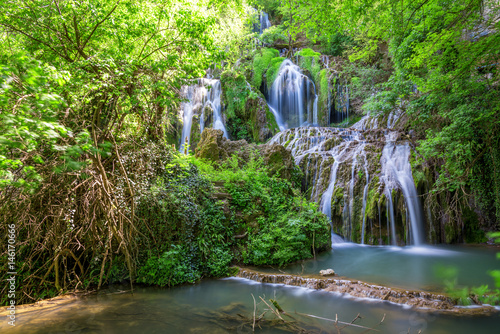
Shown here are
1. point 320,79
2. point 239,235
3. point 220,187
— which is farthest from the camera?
point 320,79

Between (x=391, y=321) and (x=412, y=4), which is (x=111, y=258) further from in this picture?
(x=412, y=4)

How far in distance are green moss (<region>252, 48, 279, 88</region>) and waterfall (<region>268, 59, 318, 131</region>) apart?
145 cm

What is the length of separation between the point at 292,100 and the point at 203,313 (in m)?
18.2

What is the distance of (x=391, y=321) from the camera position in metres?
4.28

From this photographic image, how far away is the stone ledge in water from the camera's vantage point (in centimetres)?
461

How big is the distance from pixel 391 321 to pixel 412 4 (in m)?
5.90

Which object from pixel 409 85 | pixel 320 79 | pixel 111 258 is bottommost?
pixel 111 258

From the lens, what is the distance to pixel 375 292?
523cm

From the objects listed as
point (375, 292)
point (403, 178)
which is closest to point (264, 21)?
point (403, 178)

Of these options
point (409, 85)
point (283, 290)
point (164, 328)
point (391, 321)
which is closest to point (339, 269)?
point (283, 290)

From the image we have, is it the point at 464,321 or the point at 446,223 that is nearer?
the point at 464,321

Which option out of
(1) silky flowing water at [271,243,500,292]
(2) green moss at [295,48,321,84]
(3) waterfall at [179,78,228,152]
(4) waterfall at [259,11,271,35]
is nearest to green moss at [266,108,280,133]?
(3) waterfall at [179,78,228,152]

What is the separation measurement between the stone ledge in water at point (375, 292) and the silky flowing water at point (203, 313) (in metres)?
0.19

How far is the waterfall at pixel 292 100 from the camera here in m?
20.4
